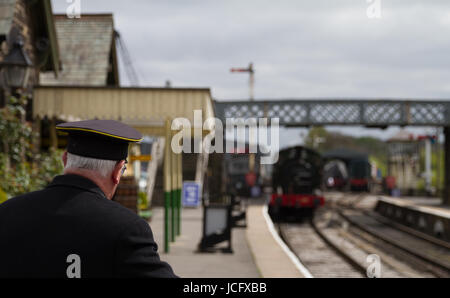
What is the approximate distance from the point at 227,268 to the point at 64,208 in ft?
25.8

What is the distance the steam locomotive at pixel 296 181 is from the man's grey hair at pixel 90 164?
21.7 metres

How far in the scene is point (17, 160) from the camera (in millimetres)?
11375

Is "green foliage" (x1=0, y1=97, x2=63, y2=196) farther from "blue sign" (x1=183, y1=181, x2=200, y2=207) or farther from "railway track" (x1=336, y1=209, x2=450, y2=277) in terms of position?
"railway track" (x1=336, y1=209, x2=450, y2=277)

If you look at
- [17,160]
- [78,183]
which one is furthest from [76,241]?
[17,160]

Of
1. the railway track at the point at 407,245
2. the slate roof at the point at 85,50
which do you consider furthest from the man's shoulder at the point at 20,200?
the slate roof at the point at 85,50

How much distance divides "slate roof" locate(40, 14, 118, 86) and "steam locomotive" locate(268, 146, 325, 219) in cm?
868

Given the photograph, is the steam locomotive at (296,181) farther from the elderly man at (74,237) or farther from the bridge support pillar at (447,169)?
the elderly man at (74,237)

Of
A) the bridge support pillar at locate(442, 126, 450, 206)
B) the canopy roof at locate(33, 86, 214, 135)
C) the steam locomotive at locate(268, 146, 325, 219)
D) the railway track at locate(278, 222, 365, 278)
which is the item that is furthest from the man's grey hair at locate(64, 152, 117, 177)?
the bridge support pillar at locate(442, 126, 450, 206)

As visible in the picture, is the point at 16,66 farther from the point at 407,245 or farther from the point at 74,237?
the point at 407,245

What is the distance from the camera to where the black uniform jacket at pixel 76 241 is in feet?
6.45

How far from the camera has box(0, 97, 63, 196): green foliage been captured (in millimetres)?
9867

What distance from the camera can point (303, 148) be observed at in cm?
2462

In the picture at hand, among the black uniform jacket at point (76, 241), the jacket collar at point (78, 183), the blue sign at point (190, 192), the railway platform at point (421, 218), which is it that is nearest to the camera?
the black uniform jacket at point (76, 241)
